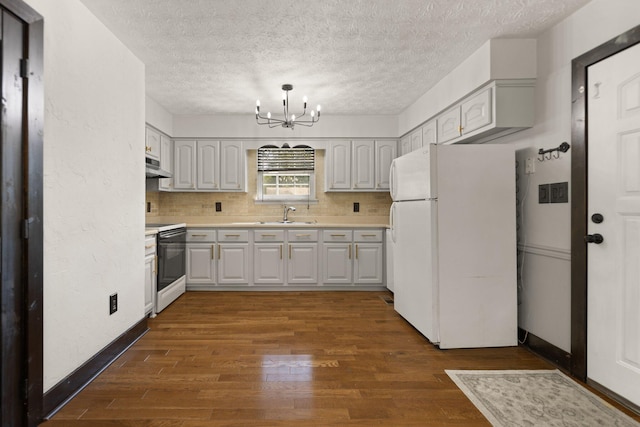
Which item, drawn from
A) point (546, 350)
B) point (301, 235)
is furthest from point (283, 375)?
point (301, 235)

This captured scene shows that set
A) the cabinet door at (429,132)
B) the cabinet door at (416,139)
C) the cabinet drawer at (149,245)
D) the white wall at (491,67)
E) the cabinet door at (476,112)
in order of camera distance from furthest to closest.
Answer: the cabinet door at (416,139) < the cabinet door at (429,132) < the cabinet drawer at (149,245) < the cabinet door at (476,112) < the white wall at (491,67)

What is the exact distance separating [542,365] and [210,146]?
14.4ft

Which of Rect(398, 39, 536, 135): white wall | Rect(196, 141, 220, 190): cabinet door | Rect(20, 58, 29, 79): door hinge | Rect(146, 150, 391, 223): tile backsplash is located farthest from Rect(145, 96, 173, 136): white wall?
Rect(398, 39, 536, 135): white wall

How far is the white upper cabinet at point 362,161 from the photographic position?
479 cm

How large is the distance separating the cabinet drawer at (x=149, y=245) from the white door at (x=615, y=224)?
137 inches

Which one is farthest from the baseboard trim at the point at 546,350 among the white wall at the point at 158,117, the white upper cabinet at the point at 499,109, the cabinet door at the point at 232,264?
the white wall at the point at 158,117

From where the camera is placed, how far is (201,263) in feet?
14.5

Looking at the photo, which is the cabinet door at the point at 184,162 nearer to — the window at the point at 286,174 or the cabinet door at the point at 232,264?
the window at the point at 286,174

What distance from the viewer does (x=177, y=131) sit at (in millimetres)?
4727

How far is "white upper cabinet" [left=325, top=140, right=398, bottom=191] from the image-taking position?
4.79m

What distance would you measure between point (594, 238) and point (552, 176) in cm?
57

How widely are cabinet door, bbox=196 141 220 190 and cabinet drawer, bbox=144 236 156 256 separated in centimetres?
153

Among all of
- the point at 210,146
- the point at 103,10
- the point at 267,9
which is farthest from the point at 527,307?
the point at 210,146

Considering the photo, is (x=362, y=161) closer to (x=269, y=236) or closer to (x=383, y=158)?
(x=383, y=158)
